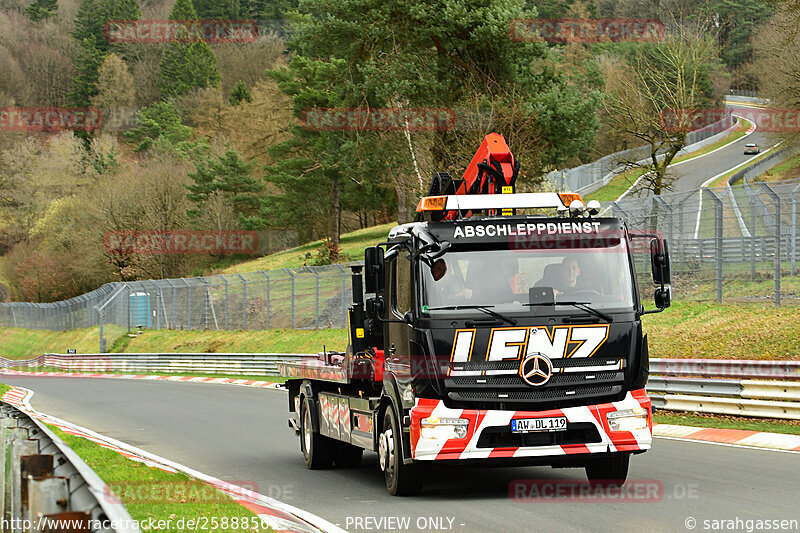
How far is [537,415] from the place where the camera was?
9.20m

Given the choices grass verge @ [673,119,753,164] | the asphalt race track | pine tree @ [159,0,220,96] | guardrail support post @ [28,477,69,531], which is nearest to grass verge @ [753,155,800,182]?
grass verge @ [673,119,753,164]

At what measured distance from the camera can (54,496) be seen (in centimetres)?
528

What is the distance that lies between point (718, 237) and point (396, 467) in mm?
15074

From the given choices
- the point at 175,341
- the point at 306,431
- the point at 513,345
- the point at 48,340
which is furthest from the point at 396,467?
the point at 48,340

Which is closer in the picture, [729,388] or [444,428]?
A: [444,428]

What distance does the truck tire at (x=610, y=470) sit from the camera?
991 cm

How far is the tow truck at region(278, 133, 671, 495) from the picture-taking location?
918cm

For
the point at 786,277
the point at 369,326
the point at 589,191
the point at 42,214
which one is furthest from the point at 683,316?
the point at 42,214

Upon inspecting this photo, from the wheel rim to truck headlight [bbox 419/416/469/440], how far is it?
410cm

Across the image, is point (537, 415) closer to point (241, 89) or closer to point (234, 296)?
point (234, 296)

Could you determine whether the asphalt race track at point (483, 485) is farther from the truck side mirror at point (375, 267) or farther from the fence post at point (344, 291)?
the fence post at point (344, 291)

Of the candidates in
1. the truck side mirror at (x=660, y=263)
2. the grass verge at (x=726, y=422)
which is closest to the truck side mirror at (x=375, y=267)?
the truck side mirror at (x=660, y=263)

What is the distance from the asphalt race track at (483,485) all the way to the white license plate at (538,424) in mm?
620

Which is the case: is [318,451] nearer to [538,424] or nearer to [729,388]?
[538,424]
